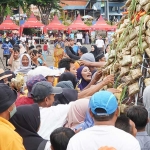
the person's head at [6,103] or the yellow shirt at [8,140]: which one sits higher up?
the person's head at [6,103]

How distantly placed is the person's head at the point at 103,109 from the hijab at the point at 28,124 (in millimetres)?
1182

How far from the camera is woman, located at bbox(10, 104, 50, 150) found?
424 centimetres

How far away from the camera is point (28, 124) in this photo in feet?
13.9

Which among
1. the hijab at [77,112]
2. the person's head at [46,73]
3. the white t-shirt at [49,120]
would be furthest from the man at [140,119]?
the person's head at [46,73]

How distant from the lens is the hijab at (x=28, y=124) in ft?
13.9

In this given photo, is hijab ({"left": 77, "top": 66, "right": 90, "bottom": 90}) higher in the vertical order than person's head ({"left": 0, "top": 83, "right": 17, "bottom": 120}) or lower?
lower

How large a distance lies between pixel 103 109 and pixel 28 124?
1272mm

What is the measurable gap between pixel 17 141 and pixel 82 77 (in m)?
4.39

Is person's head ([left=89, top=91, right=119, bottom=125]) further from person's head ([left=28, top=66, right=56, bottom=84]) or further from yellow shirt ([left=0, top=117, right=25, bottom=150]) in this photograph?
person's head ([left=28, top=66, right=56, bottom=84])

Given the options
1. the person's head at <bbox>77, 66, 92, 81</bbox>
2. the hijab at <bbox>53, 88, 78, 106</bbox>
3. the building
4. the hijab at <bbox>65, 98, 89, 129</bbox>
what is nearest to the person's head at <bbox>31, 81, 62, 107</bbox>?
the hijab at <bbox>65, 98, 89, 129</bbox>

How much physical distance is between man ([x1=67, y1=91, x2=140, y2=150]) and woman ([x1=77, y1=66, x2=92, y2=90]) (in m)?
4.21

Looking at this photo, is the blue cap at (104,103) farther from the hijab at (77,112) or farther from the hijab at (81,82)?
the hijab at (81,82)

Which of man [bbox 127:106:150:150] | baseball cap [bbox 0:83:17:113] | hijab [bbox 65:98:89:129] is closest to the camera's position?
baseball cap [bbox 0:83:17:113]

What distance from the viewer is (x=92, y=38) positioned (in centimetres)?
4162
